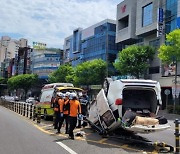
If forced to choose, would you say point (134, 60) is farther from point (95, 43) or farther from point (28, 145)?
point (28, 145)

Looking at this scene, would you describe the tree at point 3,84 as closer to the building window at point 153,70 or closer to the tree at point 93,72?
the tree at point 93,72

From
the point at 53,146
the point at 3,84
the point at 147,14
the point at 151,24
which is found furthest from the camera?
the point at 3,84

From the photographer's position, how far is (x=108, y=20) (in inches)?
2864

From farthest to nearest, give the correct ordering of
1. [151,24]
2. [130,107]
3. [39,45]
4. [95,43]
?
[39,45]
[95,43]
[151,24]
[130,107]

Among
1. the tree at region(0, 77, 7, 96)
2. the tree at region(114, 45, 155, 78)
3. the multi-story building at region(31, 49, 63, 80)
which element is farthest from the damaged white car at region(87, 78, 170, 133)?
the tree at region(0, 77, 7, 96)

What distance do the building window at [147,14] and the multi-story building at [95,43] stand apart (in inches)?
570

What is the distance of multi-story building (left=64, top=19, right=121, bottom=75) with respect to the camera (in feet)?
234

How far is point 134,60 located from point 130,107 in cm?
3523

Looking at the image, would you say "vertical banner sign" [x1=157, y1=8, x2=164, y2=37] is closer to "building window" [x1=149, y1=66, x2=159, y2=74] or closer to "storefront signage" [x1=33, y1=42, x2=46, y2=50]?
"building window" [x1=149, y1=66, x2=159, y2=74]

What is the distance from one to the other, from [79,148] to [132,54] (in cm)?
3796

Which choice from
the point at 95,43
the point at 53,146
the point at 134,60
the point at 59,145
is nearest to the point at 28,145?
the point at 53,146

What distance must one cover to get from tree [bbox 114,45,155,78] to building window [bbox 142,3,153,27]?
5421 millimetres

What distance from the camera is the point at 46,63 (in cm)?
11169

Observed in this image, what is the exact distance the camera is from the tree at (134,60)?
154 feet
